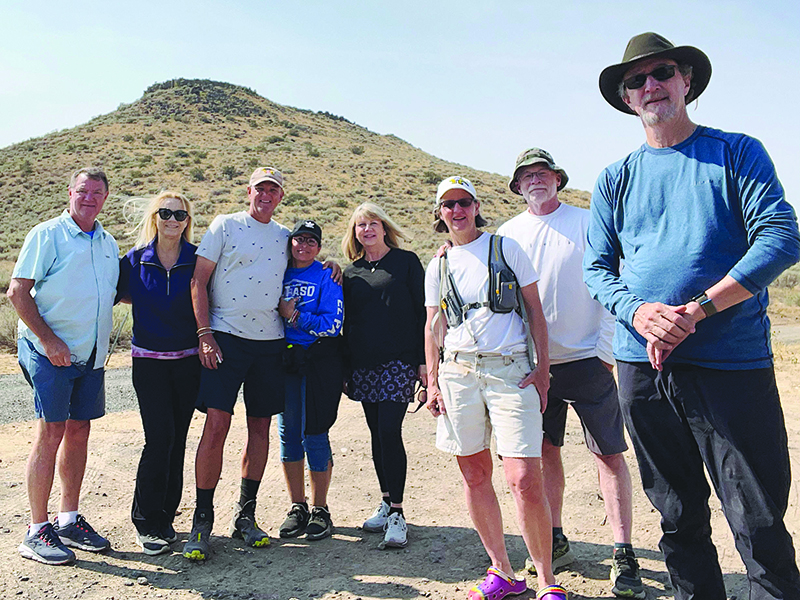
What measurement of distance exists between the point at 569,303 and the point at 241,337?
7.02ft

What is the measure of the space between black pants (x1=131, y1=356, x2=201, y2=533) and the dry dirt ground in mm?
278

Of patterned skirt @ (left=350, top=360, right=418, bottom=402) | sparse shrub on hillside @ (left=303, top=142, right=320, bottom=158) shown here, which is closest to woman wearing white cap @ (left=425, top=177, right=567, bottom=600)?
patterned skirt @ (left=350, top=360, right=418, bottom=402)

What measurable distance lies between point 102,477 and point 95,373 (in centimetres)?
180

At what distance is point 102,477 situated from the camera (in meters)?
5.84

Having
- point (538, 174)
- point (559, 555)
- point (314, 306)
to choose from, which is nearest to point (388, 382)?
point (314, 306)

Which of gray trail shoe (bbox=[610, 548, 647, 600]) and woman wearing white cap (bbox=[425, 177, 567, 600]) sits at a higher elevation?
woman wearing white cap (bbox=[425, 177, 567, 600])

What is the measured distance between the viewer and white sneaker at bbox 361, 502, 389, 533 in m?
4.81

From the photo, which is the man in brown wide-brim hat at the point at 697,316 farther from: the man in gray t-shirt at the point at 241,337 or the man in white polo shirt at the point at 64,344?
the man in white polo shirt at the point at 64,344

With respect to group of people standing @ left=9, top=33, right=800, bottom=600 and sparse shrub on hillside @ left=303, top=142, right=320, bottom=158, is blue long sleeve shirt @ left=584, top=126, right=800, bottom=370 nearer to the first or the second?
group of people standing @ left=9, top=33, right=800, bottom=600

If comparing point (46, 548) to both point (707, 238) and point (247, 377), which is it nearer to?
point (247, 377)

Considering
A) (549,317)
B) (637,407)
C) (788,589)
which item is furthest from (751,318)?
(549,317)

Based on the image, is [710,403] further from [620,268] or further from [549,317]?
[549,317]

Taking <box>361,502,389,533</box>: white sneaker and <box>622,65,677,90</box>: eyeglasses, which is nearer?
<box>622,65,677,90</box>: eyeglasses

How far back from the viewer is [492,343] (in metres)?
3.53
